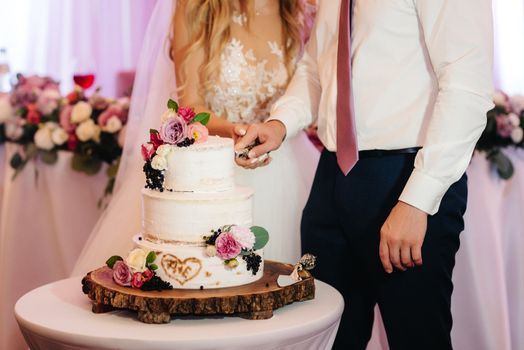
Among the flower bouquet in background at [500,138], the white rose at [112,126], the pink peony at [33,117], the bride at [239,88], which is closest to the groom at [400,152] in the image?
the bride at [239,88]

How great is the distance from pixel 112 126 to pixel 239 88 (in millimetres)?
1086

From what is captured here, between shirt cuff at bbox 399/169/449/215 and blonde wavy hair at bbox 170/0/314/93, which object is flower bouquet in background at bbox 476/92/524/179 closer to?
blonde wavy hair at bbox 170/0/314/93

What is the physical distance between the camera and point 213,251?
1.96 m

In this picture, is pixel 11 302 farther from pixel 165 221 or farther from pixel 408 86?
pixel 408 86

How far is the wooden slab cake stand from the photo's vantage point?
187cm

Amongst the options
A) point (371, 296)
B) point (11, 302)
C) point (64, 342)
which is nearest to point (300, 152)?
point (371, 296)

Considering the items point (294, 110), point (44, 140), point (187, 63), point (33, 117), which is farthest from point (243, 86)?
point (33, 117)

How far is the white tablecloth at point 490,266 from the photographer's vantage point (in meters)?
3.55

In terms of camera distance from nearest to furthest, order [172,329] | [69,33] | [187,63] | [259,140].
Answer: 1. [172,329]
2. [259,140]
3. [187,63]
4. [69,33]

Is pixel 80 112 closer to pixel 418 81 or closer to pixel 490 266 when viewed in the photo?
pixel 490 266

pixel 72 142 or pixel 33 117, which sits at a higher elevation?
pixel 33 117

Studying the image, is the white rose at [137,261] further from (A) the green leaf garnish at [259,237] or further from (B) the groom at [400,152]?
(B) the groom at [400,152]

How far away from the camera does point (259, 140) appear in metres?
2.31

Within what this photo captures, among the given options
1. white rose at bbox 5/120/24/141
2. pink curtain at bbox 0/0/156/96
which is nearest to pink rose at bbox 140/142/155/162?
white rose at bbox 5/120/24/141
